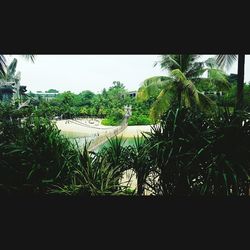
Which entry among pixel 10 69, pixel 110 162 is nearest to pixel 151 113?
pixel 110 162

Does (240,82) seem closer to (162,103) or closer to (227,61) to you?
(227,61)

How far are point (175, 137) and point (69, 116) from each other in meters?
18.6

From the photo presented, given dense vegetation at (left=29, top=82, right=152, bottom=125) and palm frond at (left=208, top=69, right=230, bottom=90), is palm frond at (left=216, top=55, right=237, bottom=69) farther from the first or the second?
dense vegetation at (left=29, top=82, right=152, bottom=125)

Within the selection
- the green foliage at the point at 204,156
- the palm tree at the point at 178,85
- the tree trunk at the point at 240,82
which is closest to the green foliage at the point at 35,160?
the green foliage at the point at 204,156

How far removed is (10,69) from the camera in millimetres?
11086

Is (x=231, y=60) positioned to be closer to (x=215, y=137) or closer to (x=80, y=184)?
(x=215, y=137)

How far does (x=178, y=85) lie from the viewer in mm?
7836

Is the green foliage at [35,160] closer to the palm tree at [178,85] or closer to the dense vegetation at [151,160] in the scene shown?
the dense vegetation at [151,160]

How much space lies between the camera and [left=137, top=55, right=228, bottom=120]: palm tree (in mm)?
7449

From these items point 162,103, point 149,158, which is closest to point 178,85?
point 162,103

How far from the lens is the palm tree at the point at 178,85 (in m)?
7.45

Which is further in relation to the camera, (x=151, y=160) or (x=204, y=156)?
(x=151, y=160)

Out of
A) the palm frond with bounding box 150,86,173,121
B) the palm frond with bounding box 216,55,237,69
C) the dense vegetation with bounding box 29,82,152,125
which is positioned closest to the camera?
the palm frond with bounding box 216,55,237,69

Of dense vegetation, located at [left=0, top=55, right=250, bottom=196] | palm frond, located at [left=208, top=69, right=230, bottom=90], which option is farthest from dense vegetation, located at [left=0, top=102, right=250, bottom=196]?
palm frond, located at [left=208, top=69, right=230, bottom=90]
